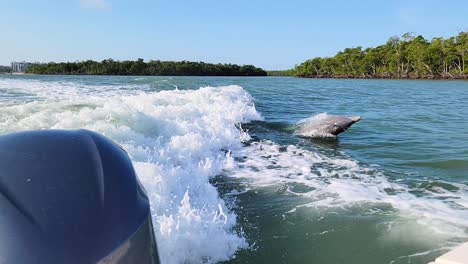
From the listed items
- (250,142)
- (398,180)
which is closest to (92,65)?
(250,142)

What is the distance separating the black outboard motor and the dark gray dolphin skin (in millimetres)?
7947

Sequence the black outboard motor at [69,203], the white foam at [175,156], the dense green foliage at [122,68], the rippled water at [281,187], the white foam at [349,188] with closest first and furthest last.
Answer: the black outboard motor at [69,203] → the white foam at [175,156] → the rippled water at [281,187] → the white foam at [349,188] → the dense green foliage at [122,68]

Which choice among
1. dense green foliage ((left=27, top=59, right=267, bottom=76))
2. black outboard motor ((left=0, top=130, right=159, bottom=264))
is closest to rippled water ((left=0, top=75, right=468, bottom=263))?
black outboard motor ((left=0, top=130, right=159, bottom=264))

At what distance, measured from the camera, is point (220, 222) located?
3.68m

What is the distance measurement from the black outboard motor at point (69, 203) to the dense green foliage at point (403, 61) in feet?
218

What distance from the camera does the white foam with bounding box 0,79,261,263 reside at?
10.5 ft

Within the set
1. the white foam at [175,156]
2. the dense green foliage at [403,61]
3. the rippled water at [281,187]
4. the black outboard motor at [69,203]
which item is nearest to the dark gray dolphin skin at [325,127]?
the rippled water at [281,187]

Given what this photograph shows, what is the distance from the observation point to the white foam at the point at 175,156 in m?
3.21

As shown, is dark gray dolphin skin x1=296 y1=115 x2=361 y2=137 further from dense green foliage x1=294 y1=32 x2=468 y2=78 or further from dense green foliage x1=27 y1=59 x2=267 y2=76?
dense green foliage x1=294 y1=32 x2=468 y2=78

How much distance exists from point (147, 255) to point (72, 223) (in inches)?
12.3

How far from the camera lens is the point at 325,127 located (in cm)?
933

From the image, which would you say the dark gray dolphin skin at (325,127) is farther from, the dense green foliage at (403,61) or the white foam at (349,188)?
the dense green foliage at (403,61)

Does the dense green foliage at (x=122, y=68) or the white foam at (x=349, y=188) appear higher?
the dense green foliage at (x=122, y=68)

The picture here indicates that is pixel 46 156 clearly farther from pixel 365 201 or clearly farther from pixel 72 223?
pixel 365 201
